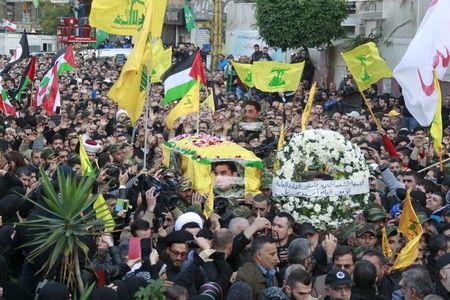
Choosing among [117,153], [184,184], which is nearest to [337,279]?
[184,184]

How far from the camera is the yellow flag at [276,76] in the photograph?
20109 millimetres

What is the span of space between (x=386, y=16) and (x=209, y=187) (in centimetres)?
1829

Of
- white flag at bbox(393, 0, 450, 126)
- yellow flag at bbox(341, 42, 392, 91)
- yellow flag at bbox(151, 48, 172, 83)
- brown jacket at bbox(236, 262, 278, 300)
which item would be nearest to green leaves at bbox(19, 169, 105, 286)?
brown jacket at bbox(236, 262, 278, 300)

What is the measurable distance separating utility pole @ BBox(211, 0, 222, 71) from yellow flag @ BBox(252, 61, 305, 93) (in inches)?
714

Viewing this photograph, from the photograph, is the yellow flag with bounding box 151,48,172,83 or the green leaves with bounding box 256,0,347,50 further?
the green leaves with bounding box 256,0,347,50

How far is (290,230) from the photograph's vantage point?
9070mm

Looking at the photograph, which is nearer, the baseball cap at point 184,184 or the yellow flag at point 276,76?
the baseball cap at point 184,184

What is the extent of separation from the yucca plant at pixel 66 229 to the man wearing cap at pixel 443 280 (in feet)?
8.20

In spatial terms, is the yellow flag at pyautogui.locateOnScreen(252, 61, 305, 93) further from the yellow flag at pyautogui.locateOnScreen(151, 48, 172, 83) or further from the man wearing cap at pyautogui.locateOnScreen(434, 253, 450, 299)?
the man wearing cap at pyautogui.locateOnScreen(434, 253, 450, 299)

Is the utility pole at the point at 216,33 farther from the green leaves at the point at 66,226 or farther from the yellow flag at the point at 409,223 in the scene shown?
the green leaves at the point at 66,226

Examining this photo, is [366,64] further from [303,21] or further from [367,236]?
[303,21]

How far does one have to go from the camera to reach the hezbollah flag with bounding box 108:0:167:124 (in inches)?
505

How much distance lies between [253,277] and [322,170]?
11.5ft

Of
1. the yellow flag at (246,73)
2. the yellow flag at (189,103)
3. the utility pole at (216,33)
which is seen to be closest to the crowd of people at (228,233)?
the yellow flag at (189,103)
